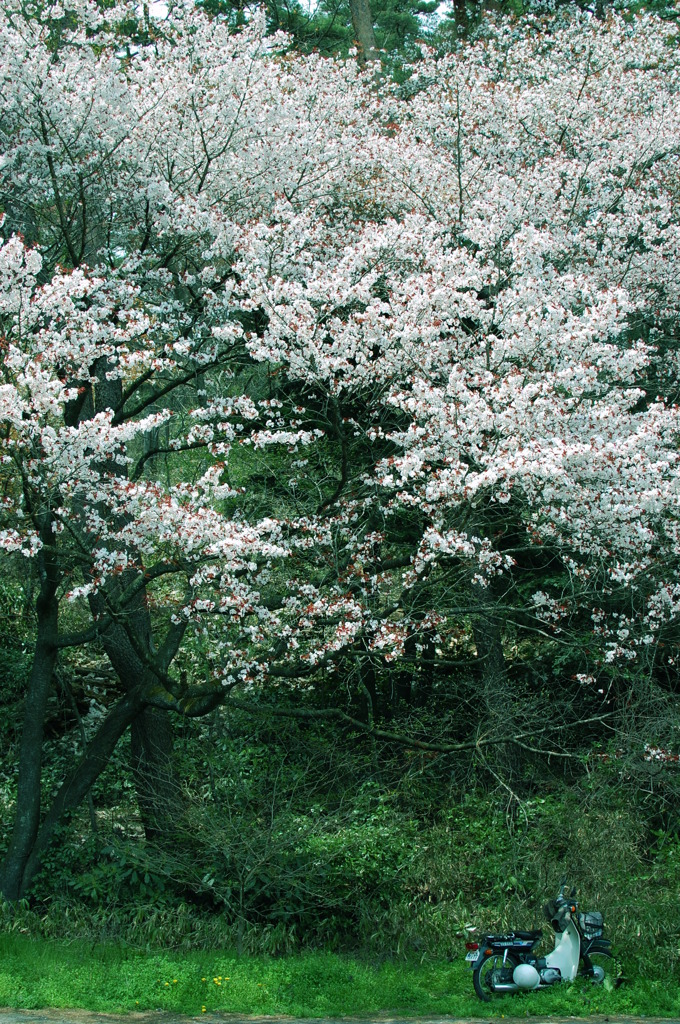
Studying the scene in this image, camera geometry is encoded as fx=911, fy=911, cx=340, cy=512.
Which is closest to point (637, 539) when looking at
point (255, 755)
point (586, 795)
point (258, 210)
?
point (586, 795)

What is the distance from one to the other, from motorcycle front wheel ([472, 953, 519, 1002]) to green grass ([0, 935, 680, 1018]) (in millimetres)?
92

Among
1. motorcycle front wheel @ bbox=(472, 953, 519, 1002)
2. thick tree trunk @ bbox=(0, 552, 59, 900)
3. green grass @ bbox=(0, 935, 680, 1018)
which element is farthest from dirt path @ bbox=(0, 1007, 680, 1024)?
thick tree trunk @ bbox=(0, 552, 59, 900)

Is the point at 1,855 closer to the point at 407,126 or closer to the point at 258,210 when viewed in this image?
the point at 258,210

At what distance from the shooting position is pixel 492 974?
7180 millimetres

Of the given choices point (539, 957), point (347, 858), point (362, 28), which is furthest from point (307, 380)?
point (362, 28)

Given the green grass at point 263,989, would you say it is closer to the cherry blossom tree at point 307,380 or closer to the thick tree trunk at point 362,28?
the cherry blossom tree at point 307,380

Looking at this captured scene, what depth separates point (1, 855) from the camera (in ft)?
33.3

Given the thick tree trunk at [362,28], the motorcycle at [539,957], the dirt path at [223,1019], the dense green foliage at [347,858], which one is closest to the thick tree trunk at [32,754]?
the dense green foliage at [347,858]

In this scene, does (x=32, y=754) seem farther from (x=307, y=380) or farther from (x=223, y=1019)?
(x=307, y=380)

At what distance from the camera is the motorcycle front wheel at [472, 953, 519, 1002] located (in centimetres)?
714

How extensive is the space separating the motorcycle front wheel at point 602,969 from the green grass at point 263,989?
12 cm

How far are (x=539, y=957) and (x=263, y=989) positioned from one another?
2.24 m

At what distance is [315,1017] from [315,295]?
7.07m

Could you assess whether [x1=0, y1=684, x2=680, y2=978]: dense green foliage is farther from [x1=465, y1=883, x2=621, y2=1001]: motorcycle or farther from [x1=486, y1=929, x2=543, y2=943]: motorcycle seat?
[x1=486, y1=929, x2=543, y2=943]: motorcycle seat
